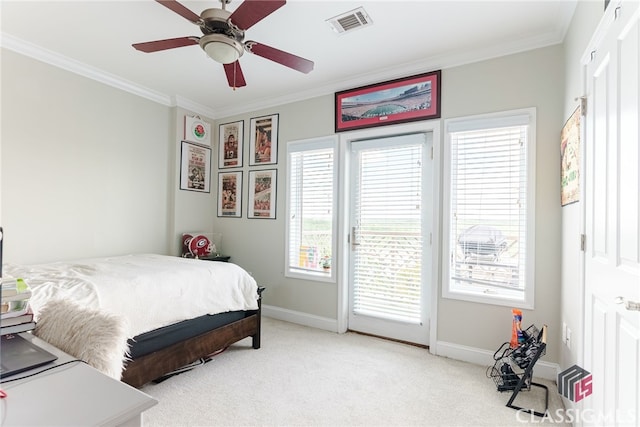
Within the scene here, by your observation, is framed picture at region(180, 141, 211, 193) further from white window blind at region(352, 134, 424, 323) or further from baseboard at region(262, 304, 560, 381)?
white window blind at region(352, 134, 424, 323)

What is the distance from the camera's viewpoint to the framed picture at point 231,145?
4234mm

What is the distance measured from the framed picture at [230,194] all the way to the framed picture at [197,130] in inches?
20.0

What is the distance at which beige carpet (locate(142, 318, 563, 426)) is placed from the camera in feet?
6.30

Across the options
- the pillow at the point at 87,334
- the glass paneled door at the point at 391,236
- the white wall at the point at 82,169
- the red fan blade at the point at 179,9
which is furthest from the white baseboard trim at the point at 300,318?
the red fan blade at the point at 179,9

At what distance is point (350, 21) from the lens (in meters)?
2.40

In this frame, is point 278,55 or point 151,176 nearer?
point 278,55

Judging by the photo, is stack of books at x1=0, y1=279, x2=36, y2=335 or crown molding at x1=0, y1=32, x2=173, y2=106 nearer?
stack of books at x1=0, y1=279, x2=36, y2=335

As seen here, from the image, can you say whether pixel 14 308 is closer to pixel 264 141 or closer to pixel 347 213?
pixel 347 213

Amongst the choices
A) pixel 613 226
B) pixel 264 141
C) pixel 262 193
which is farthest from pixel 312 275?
pixel 613 226

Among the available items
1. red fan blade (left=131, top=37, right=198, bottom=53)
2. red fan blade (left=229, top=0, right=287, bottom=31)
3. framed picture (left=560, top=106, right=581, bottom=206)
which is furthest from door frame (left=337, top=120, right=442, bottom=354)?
→ red fan blade (left=131, top=37, right=198, bottom=53)

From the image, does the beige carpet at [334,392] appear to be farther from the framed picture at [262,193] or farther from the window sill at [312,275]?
the framed picture at [262,193]

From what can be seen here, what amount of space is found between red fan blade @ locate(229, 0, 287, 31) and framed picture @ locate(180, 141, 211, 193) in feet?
8.05

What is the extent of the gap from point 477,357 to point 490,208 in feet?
4.14

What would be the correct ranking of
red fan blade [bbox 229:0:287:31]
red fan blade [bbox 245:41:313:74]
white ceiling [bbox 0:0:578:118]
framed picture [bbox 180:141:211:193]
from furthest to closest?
framed picture [bbox 180:141:211:193] → white ceiling [bbox 0:0:578:118] → red fan blade [bbox 245:41:313:74] → red fan blade [bbox 229:0:287:31]
